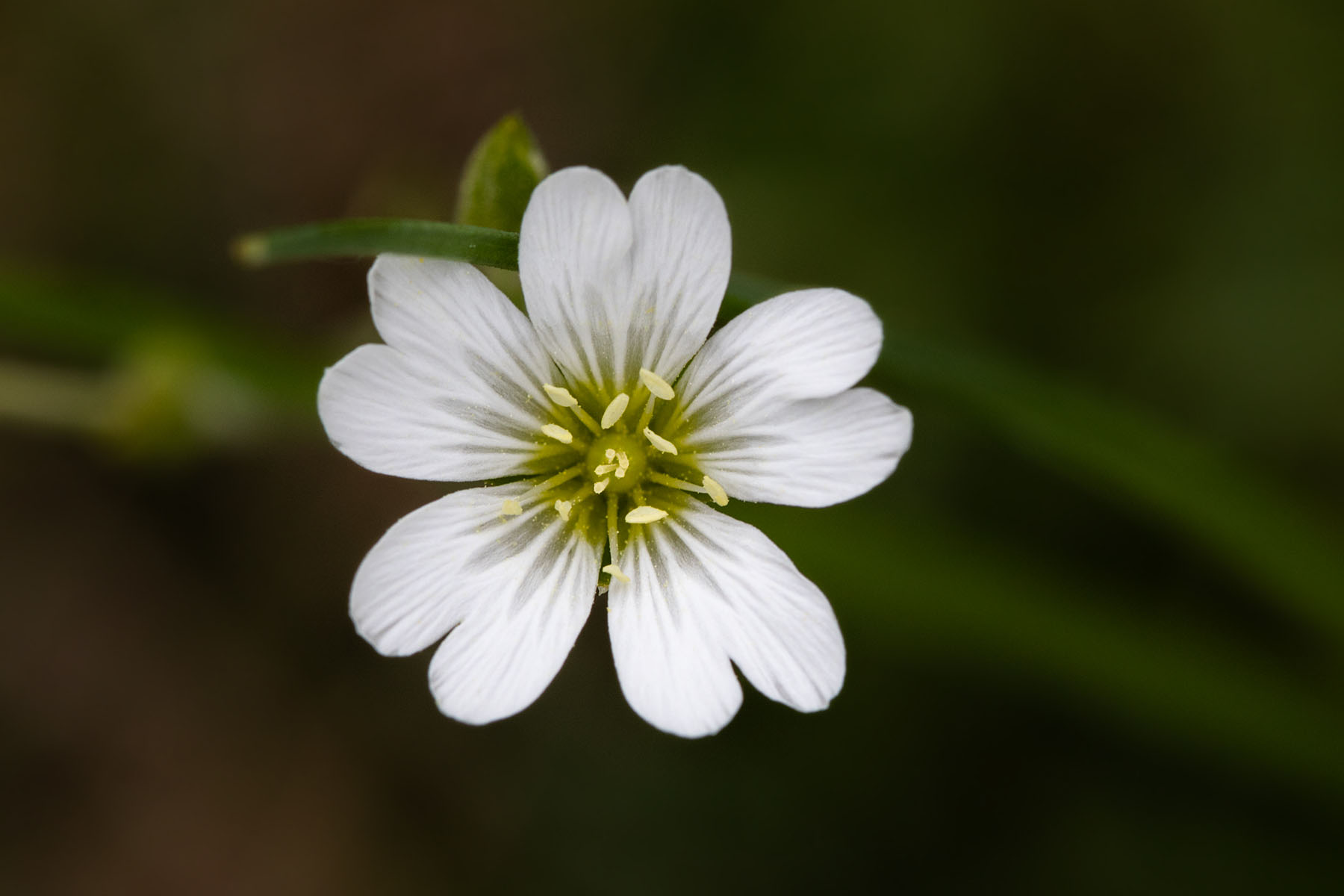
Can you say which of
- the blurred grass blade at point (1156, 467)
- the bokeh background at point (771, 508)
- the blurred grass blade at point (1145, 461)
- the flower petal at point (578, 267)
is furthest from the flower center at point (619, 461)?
the bokeh background at point (771, 508)

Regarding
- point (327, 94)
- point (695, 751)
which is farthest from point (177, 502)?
point (695, 751)

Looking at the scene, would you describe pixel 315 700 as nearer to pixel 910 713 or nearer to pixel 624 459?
pixel 910 713

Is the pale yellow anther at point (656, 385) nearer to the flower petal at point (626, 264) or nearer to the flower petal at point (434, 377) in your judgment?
the flower petal at point (626, 264)

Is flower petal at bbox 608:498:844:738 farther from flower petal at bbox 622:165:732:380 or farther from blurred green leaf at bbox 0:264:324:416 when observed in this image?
blurred green leaf at bbox 0:264:324:416

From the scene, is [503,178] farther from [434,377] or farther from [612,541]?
[612,541]

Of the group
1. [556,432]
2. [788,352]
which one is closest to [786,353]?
[788,352]
